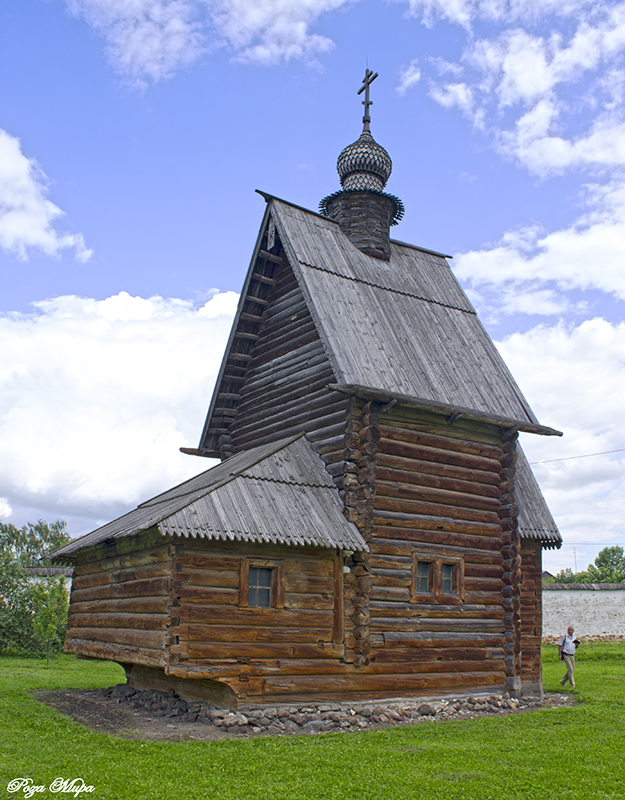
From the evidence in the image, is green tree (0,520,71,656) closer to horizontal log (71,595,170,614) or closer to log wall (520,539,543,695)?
horizontal log (71,595,170,614)

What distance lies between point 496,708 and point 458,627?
5.70ft

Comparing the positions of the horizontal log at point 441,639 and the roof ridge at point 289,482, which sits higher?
the roof ridge at point 289,482

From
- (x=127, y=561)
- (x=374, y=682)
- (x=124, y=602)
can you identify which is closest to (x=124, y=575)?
(x=127, y=561)

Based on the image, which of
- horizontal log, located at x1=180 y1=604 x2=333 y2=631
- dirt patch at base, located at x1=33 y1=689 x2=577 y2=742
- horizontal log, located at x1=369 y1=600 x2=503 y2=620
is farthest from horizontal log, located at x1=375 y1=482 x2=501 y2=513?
dirt patch at base, located at x1=33 y1=689 x2=577 y2=742

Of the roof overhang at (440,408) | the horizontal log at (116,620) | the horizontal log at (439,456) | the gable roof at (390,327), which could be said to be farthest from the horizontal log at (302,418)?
the horizontal log at (116,620)

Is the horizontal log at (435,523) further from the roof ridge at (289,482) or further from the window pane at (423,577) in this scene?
the roof ridge at (289,482)

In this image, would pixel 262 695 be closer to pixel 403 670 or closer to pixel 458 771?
pixel 403 670

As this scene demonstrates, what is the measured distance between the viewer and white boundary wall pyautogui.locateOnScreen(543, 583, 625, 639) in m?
32.6

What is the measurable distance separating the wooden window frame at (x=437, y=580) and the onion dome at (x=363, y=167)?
431 inches

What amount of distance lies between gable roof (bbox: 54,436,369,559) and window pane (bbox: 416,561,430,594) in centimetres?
216

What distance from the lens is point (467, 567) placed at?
1599cm

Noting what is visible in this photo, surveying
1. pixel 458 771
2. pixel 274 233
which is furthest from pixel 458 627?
pixel 274 233

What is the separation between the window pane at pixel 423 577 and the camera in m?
15.2

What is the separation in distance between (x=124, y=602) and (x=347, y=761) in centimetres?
606
